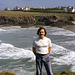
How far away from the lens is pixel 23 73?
31.4ft

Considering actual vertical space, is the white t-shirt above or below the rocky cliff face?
above

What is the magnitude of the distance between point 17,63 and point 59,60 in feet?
9.89

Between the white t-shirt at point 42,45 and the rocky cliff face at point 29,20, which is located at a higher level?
the white t-shirt at point 42,45

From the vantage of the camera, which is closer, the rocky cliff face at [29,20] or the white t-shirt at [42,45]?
the white t-shirt at [42,45]

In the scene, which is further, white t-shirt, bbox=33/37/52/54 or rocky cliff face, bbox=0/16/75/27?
rocky cliff face, bbox=0/16/75/27

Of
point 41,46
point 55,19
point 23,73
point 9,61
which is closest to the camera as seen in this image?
point 41,46

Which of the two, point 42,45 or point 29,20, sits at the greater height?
point 42,45

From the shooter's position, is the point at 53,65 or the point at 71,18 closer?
the point at 53,65

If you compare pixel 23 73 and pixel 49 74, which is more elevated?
pixel 49 74

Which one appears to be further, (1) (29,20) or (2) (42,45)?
(1) (29,20)

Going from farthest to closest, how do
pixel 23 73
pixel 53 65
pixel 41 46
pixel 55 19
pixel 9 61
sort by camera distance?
pixel 55 19 < pixel 9 61 < pixel 53 65 < pixel 23 73 < pixel 41 46

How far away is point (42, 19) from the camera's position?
241 ft

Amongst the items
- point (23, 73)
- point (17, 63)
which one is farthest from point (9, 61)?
point (23, 73)

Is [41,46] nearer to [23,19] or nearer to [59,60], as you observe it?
[59,60]
